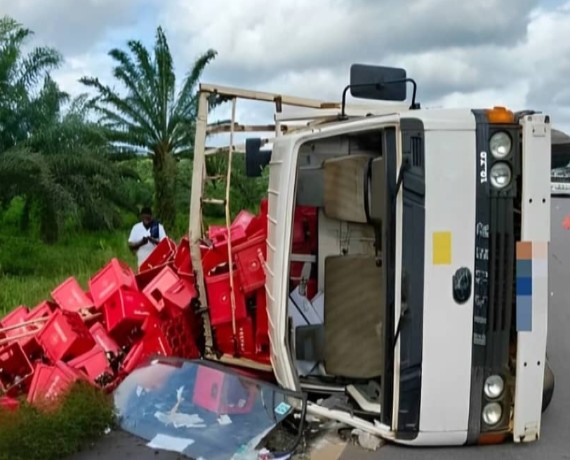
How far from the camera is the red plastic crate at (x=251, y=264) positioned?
6094 millimetres

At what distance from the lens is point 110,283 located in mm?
6781

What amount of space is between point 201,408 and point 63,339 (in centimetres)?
154

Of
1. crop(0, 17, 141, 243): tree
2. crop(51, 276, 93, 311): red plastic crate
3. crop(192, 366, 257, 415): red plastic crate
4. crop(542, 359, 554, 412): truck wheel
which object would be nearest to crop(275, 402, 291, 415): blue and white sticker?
crop(192, 366, 257, 415): red plastic crate

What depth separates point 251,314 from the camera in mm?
6258

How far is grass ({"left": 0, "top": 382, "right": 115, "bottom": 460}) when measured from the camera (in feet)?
14.7

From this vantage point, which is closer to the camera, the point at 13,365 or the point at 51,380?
the point at 51,380

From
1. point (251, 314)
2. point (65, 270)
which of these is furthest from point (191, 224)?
point (65, 270)

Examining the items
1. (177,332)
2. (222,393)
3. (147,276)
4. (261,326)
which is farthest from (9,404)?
(147,276)

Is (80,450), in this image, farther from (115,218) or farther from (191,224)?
(115,218)

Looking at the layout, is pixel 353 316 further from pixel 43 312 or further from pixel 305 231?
pixel 43 312

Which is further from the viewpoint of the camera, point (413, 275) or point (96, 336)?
point (96, 336)

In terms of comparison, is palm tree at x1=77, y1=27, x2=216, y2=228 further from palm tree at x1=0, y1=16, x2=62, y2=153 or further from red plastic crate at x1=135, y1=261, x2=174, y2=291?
red plastic crate at x1=135, y1=261, x2=174, y2=291

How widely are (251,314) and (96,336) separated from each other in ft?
3.92

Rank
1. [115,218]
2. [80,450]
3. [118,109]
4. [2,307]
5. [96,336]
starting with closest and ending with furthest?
[80,450] → [96,336] → [2,307] → [115,218] → [118,109]
